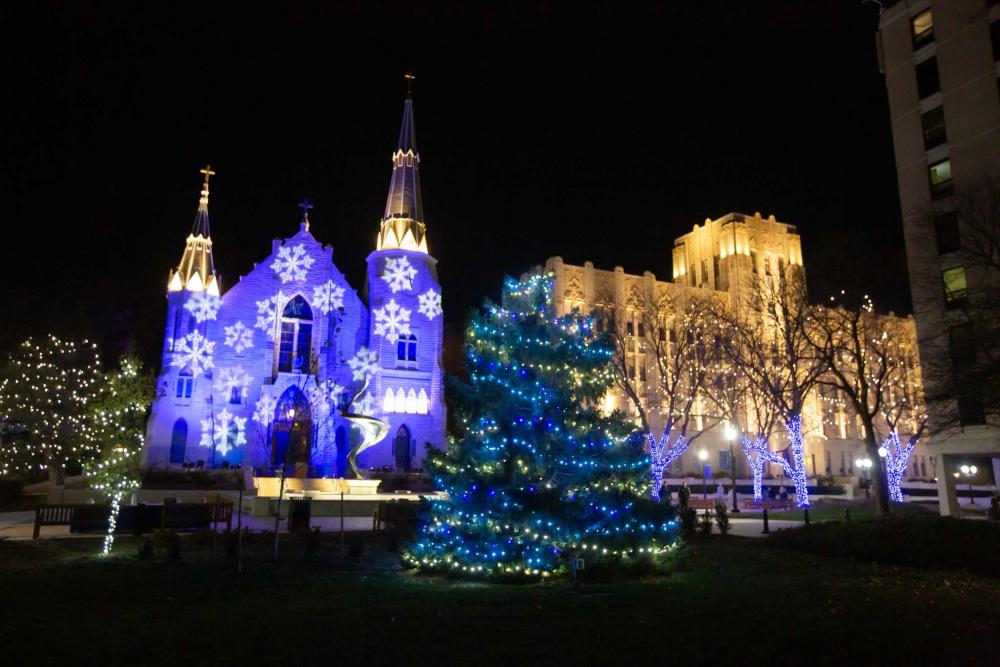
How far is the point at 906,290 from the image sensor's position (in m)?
34.2

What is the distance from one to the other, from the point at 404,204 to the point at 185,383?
2063cm

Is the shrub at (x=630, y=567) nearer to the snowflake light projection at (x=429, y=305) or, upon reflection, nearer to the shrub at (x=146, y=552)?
the shrub at (x=146, y=552)

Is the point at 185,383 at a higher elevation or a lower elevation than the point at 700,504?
higher

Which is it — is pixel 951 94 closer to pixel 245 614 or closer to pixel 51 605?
pixel 245 614

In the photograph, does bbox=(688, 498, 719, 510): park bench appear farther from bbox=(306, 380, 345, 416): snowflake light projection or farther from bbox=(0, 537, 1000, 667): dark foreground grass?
bbox=(0, 537, 1000, 667): dark foreground grass

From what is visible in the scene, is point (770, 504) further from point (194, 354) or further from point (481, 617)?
point (194, 354)

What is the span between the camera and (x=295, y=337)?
50.8 metres

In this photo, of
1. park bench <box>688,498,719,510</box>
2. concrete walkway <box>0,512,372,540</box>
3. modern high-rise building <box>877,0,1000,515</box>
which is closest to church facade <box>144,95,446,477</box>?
concrete walkway <box>0,512,372,540</box>

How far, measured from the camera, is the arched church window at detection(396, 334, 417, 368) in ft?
169

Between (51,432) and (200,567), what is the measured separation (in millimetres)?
27334

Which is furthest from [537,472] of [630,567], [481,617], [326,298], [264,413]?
[326,298]

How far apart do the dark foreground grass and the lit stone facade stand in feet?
165

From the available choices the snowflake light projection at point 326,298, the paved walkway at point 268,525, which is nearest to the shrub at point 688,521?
the paved walkway at point 268,525

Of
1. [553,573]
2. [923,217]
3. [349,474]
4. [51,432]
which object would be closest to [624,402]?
[349,474]
